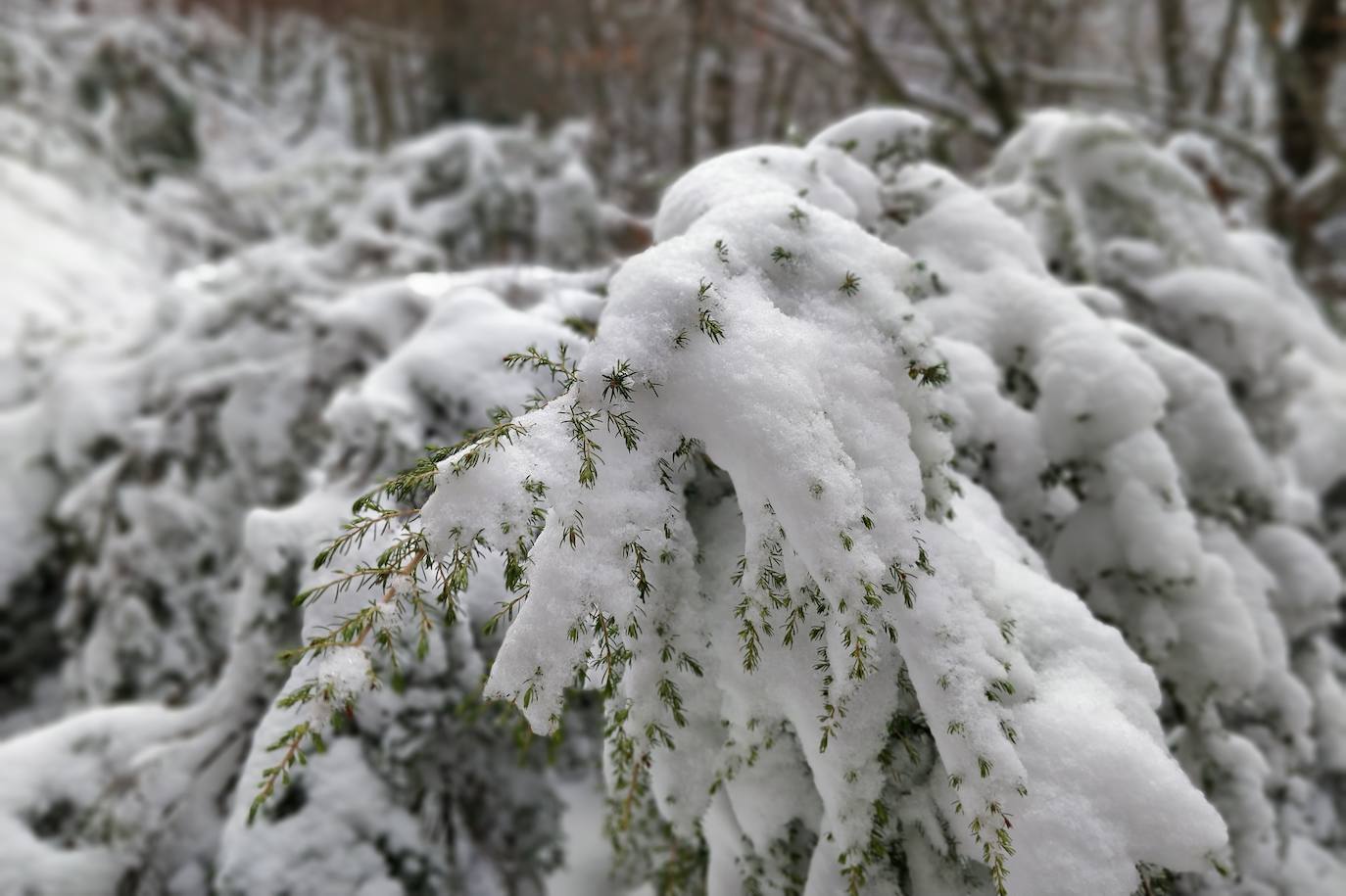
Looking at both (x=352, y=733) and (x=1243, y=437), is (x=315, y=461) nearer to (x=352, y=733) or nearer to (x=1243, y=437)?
(x=352, y=733)

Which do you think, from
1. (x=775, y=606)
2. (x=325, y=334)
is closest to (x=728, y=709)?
(x=775, y=606)

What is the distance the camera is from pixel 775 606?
1153 mm

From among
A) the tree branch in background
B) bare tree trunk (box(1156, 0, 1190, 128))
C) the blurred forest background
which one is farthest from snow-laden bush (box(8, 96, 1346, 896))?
bare tree trunk (box(1156, 0, 1190, 128))

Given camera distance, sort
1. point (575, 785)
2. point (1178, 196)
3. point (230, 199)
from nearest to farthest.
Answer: point (1178, 196) < point (575, 785) < point (230, 199)

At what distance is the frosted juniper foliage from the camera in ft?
3.23

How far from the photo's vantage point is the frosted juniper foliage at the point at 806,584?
0.99m

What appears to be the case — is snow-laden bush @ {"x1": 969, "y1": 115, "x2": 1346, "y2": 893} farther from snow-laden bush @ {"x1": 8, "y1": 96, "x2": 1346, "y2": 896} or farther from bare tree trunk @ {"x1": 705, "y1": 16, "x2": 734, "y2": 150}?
bare tree trunk @ {"x1": 705, "y1": 16, "x2": 734, "y2": 150}

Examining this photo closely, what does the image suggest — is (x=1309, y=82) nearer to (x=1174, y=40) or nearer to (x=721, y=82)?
(x=1174, y=40)

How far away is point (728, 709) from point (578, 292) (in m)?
1.20

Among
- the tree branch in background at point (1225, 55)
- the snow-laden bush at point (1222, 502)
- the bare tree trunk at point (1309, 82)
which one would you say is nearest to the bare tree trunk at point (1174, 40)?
the tree branch in background at point (1225, 55)

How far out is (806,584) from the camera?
110cm

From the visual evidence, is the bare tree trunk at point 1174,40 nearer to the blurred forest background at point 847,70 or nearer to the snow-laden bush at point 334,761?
the blurred forest background at point 847,70

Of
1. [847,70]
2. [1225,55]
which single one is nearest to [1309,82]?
[1225,55]

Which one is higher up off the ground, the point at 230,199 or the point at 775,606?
the point at 775,606
